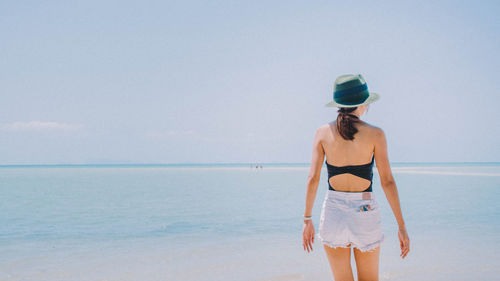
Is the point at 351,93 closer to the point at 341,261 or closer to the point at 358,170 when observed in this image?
the point at 358,170

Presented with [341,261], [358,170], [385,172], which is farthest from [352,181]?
[341,261]

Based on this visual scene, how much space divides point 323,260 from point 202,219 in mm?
5246

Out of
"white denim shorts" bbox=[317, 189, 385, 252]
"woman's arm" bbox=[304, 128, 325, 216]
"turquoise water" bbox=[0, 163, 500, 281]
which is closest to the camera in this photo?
"white denim shorts" bbox=[317, 189, 385, 252]

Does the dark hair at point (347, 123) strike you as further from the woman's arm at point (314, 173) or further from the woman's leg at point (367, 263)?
the woman's leg at point (367, 263)

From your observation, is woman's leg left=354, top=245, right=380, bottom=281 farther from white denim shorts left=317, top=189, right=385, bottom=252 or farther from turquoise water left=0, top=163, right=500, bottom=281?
turquoise water left=0, top=163, right=500, bottom=281

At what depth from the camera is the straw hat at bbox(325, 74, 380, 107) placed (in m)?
2.47

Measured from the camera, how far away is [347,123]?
2426mm

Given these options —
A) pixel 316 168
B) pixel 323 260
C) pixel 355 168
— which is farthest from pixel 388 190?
pixel 323 260

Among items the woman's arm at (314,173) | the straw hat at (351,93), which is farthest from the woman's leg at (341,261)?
the straw hat at (351,93)

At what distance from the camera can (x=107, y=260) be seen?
20.3 ft

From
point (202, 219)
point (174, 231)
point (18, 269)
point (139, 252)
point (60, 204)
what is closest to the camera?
point (18, 269)

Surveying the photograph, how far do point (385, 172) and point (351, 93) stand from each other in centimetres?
55

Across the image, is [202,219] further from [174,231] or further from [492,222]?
[492,222]

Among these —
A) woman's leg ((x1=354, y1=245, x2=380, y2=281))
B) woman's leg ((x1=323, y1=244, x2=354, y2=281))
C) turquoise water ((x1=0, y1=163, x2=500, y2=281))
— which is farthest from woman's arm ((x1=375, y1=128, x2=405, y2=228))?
turquoise water ((x1=0, y1=163, x2=500, y2=281))
